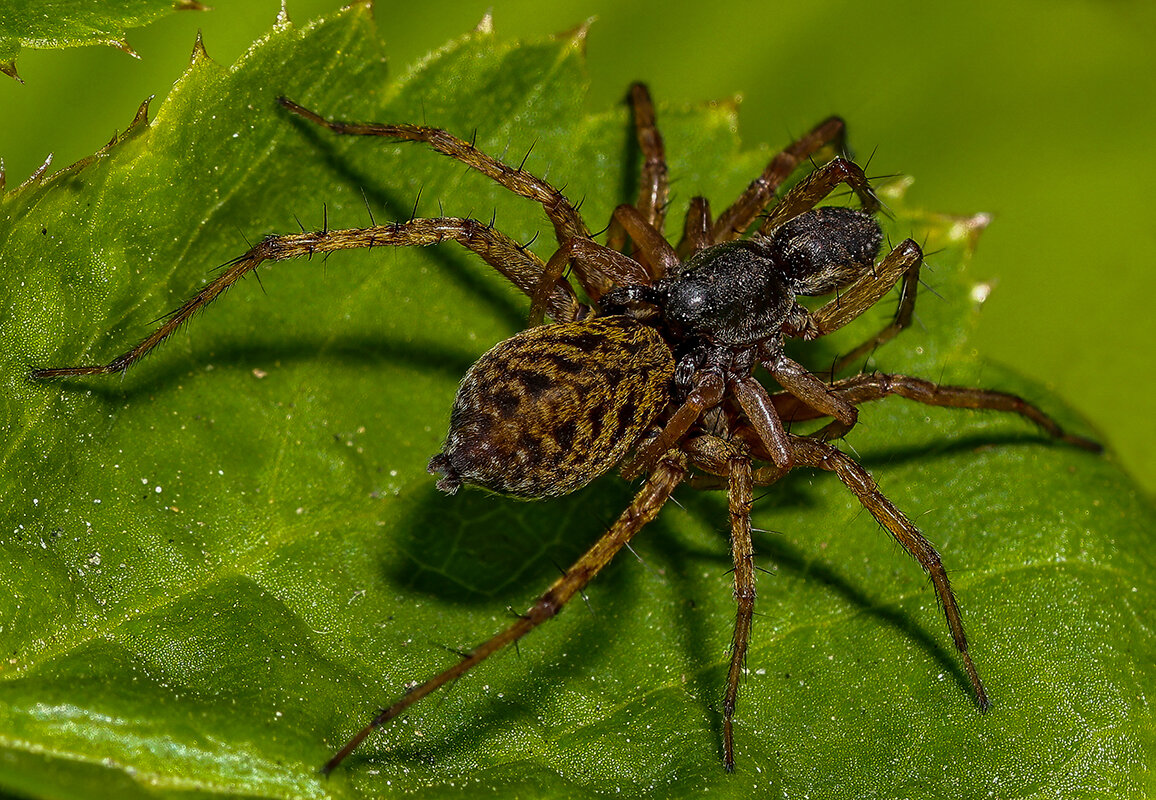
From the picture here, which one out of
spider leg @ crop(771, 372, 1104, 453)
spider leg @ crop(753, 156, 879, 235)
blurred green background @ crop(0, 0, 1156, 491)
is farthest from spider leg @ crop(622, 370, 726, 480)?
blurred green background @ crop(0, 0, 1156, 491)

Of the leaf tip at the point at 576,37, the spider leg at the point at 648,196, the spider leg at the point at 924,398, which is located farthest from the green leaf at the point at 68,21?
the spider leg at the point at 924,398

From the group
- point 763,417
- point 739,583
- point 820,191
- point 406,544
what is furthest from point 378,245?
point 820,191

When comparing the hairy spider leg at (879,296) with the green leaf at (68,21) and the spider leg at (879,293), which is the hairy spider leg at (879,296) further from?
the green leaf at (68,21)

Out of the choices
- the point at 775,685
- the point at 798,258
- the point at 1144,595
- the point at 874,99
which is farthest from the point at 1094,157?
the point at 775,685

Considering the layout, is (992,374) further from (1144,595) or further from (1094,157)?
(1094,157)

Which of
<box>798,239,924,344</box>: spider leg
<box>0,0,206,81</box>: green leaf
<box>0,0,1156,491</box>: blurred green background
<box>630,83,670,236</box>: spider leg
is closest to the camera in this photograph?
<box>0,0,206,81</box>: green leaf

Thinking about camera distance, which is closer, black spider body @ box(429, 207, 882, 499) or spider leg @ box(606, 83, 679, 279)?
black spider body @ box(429, 207, 882, 499)

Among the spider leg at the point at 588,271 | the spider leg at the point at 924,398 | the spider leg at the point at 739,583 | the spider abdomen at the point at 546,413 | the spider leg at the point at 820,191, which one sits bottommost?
the spider leg at the point at 739,583

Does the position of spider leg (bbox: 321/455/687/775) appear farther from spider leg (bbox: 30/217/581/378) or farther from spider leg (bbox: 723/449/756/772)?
spider leg (bbox: 30/217/581/378)
